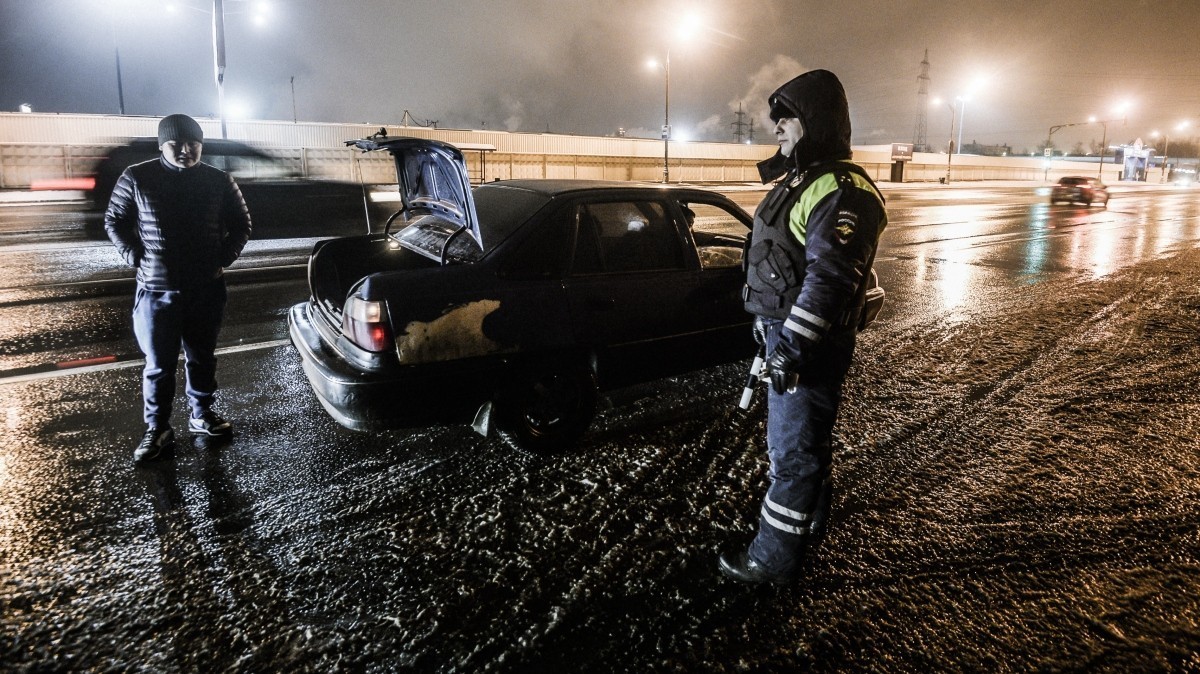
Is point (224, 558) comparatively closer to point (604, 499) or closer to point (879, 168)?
point (604, 499)

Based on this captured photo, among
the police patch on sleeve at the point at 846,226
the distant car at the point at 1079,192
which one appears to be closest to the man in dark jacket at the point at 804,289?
the police patch on sleeve at the point at 846,226

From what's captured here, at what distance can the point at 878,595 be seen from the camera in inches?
99.8

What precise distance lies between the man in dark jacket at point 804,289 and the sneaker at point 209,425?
2.85 meters

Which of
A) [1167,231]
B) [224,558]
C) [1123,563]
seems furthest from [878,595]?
[1167,231]

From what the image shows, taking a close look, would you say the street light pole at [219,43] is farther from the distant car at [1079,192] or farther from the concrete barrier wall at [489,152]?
the distant car at [1079,192]

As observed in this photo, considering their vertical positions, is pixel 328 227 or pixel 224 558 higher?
pixel 328 227

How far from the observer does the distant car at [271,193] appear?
10.3 m

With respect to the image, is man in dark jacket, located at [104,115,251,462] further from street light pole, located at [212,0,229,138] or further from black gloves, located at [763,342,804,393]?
street light pole, located at [212,0,229,138]

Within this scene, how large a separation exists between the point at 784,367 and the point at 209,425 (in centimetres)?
320

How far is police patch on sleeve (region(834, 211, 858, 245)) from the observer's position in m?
2.31

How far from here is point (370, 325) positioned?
3.21 metres

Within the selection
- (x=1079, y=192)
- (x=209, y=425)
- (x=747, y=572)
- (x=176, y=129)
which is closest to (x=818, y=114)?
(x=747, y=572)

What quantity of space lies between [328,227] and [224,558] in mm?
9084

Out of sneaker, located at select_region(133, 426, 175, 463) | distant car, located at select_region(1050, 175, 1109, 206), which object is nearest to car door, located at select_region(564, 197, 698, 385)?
sneaker, located at select_region(133, 426, 175, 463)
